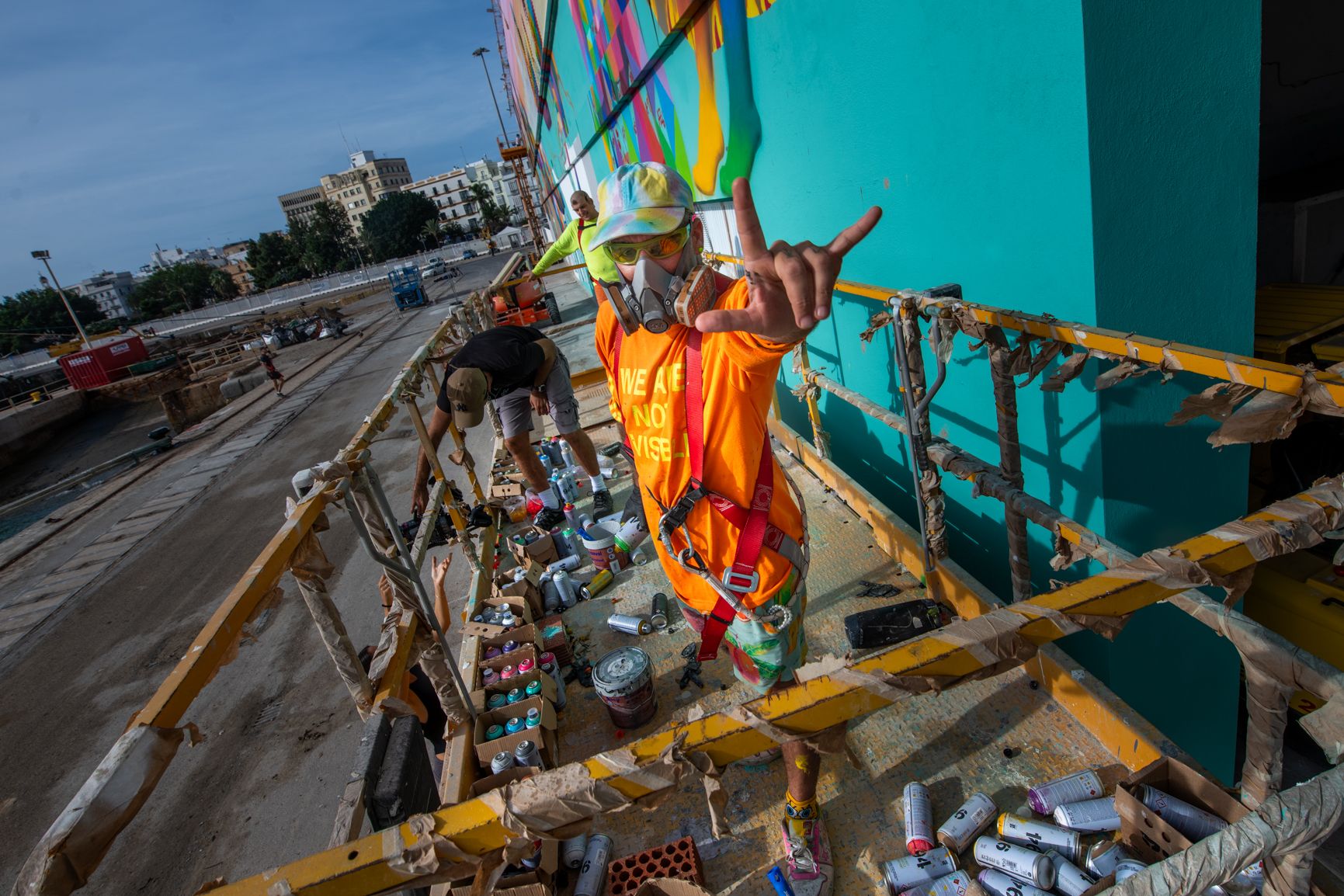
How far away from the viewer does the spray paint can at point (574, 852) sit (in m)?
2.64

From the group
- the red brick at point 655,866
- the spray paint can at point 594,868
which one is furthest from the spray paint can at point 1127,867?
the spray paint can at point 594,868

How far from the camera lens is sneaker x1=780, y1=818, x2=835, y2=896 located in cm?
231

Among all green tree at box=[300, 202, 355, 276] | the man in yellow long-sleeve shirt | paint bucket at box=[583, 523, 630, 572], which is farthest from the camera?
green tree at box=[300, 202, 355, 276]

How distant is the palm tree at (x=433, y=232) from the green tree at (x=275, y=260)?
1625 cm

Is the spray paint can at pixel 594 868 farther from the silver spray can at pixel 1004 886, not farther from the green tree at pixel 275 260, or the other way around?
the green tree at pixel 275 260

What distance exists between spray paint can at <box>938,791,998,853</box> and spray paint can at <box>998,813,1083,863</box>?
65 millimetres

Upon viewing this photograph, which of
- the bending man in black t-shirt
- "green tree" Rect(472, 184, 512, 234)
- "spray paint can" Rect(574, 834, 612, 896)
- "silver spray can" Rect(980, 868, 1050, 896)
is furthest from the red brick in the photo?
"green tree" Rect(472, 184, 512, 234)

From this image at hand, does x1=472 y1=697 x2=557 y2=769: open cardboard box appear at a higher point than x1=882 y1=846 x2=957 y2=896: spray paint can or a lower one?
higher

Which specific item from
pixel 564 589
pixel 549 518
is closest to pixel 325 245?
pixel 549 518

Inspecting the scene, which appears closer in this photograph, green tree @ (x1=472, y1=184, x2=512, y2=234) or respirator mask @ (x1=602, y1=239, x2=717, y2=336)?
respirator mask @ (x1=602, y1=239, x2=717, y2=336)

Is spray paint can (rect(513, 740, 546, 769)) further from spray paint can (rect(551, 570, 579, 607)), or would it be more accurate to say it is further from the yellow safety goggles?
the yellow safety goggles

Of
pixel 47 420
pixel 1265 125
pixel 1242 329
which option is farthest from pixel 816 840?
pixel 47 420

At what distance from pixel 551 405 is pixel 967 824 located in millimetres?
4700

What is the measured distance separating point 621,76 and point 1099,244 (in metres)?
8.07
